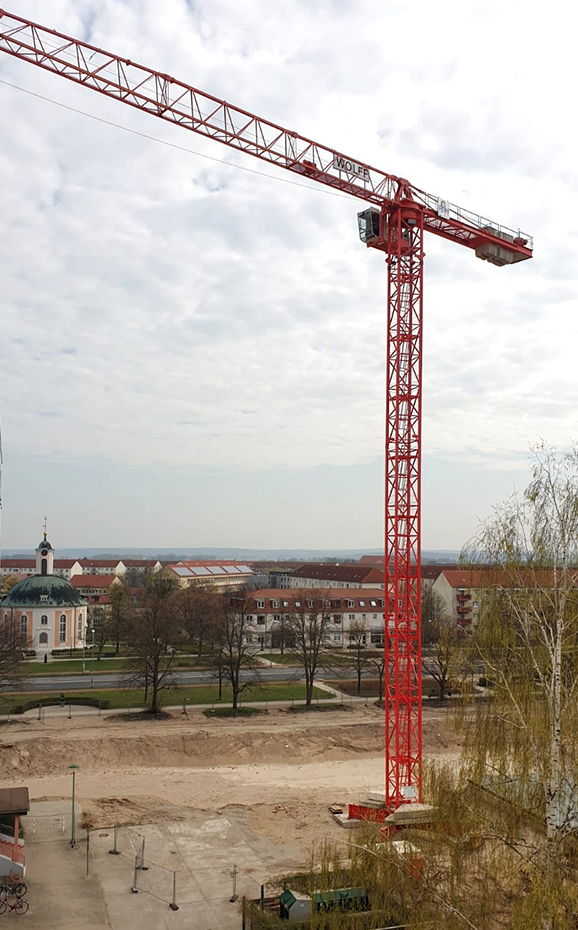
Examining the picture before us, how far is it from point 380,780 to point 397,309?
22.2 meters

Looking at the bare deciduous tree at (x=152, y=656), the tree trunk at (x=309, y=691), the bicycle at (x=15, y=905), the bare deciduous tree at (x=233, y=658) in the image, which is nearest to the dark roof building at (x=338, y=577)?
the bare deciduous tree at (x=233, y=658)

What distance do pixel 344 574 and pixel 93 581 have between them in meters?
38.2

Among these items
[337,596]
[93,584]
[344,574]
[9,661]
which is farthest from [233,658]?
[93,584]

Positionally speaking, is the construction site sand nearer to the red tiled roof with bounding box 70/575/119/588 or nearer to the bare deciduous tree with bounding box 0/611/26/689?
the bare deciduous tree with bounding box 0/611/26/689

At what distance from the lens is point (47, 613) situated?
69.4 meters

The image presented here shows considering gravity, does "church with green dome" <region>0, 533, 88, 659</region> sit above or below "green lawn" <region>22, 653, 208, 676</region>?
above

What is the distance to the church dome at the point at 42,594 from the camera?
6950 centimetres

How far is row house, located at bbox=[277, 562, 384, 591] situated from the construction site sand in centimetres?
5113

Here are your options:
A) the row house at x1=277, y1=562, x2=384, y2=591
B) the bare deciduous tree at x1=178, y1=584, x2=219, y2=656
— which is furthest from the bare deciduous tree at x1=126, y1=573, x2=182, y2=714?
the row house at x1=277, y1=562, x2=384, y2=591

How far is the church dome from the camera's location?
2736 inches

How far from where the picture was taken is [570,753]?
13453 mm

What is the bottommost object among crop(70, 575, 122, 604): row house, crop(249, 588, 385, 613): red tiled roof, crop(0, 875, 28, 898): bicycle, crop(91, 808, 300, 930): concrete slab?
crop(91, 808, 300, 930): concrete slab

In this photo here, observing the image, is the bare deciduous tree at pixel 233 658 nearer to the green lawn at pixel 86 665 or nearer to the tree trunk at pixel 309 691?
the tree trunk at pixel 309 691

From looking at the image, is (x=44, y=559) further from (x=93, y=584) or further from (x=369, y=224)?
(x=369, y=224)
